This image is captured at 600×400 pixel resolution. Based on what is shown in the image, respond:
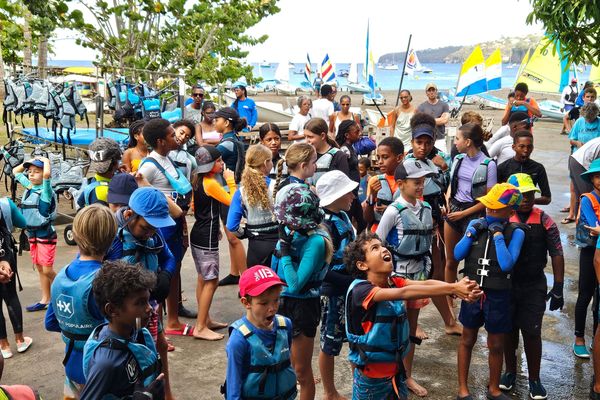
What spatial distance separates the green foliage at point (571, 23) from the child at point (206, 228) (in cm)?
349

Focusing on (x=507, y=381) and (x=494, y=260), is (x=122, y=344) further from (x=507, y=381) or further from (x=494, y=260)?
(x=507, y=381)

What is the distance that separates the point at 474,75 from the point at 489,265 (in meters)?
10.2

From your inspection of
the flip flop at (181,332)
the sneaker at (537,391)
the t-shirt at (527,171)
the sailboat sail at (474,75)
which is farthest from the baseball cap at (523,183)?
the sailboat sail at (474,75)

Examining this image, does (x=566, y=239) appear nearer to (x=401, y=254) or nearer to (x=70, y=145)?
(x=401, y=254)

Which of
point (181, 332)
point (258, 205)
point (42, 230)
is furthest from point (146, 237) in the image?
point (42, 230)

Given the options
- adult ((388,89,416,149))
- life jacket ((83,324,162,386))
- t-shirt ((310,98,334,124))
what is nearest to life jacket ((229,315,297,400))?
life jacket ((83,324,162,386))

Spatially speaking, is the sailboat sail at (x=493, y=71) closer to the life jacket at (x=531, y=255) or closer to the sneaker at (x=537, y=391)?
the life jacket at (x=531, y=255)

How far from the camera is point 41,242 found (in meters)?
6.80

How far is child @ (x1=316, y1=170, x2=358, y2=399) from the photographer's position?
4.53m

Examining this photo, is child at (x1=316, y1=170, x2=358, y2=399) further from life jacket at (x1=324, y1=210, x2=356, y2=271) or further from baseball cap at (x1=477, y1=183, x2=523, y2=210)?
baseball cap at (x1=477, y1=183, x2=523, y2=210)

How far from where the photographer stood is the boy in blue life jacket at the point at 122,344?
294 cm

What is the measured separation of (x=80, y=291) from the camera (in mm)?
3469

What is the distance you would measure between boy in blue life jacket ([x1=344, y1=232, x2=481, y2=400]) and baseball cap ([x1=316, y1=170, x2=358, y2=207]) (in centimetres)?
62

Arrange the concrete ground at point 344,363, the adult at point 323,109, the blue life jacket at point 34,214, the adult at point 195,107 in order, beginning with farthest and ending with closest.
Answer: the adult at point 323,109, the adult at point 195,107, the blue life jacket at point 34,214, the concrete ground at point 344,363
